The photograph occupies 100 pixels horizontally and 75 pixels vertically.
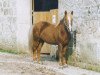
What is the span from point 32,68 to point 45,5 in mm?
5785

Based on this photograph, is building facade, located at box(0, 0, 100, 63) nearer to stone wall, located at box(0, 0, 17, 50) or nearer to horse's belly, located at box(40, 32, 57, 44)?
stone wall, located at box(0, 0, 17, 50)

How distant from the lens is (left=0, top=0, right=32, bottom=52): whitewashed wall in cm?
1608

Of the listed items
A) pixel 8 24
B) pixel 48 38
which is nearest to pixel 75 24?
pixel 48 38

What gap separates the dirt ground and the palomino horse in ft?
1.44

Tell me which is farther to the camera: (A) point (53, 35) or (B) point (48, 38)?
(B) point (48, 38)

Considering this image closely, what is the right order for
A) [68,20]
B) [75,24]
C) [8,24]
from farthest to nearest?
[8,24] → [75,24] → [68,20]

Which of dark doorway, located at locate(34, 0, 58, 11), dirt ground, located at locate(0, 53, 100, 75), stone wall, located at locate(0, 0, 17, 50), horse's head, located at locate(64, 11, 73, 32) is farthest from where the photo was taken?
dark doorway, located at locate(34, 0, 58, 11)

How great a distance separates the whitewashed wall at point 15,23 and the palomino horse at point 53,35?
6.99 feet

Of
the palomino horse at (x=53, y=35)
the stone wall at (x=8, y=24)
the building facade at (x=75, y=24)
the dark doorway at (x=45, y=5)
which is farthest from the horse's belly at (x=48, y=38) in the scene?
the dark doorway at (x=45, y=5)

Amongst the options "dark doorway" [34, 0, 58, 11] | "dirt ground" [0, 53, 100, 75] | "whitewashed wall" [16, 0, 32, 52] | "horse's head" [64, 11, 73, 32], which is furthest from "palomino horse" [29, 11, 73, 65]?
"dark doorway" [34, 0, 58, 11]

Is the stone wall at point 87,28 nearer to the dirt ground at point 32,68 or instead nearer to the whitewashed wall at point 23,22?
the dirt ground at point 32,68

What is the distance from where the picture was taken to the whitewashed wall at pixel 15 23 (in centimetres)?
1608

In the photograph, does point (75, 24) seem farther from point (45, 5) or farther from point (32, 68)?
point (45, 5)

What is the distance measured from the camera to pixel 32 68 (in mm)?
12508
